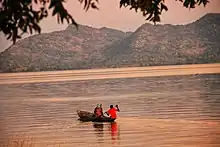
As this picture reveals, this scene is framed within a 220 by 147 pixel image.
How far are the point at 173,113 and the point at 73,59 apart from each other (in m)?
1.74

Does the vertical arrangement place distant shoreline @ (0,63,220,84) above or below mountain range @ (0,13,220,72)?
below

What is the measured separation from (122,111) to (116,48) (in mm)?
1009

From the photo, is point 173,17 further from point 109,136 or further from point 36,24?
point 36,24

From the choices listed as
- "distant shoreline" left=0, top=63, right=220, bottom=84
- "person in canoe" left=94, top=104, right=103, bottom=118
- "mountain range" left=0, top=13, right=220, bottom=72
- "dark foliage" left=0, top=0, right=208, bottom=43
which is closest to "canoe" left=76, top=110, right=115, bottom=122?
"person in canoe" left=94, top=104, right=103, bottom=118

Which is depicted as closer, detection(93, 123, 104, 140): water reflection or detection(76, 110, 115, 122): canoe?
detection(93, 123, 104, 140): water reflection

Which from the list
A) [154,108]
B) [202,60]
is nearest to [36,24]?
[154,108]

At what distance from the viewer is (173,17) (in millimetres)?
7457

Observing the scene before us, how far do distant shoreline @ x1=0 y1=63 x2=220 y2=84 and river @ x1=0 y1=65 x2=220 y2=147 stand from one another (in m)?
0.07

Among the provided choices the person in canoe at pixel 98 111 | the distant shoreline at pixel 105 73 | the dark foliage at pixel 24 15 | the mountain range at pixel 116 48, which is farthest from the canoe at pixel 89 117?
the dark foliage at pixel 24 15

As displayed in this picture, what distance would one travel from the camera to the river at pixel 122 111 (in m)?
6.56

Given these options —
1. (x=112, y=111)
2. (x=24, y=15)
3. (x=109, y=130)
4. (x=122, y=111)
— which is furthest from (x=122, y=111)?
(x=24, y=15)

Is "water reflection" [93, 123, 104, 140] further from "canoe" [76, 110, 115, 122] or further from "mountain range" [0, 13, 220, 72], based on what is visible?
"mountain range" [0, 13, 220, 72]

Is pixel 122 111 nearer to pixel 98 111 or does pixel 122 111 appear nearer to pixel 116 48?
pixel 98 111

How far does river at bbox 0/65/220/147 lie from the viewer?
258 inches
